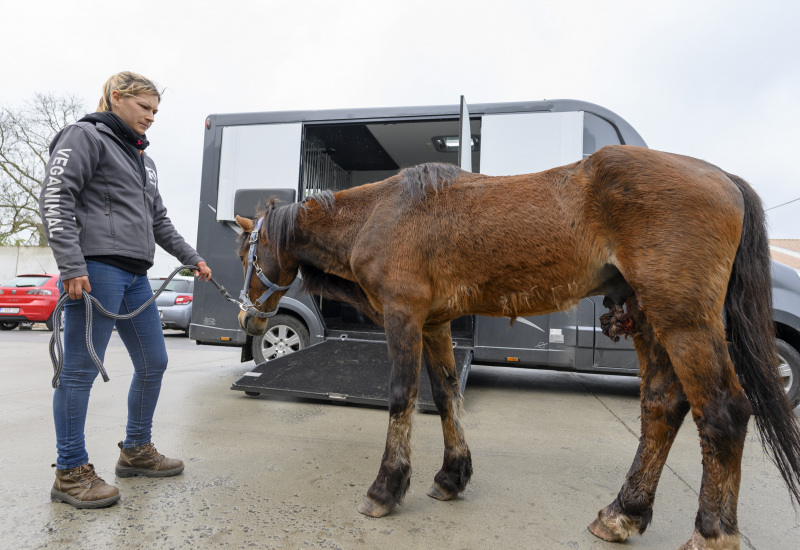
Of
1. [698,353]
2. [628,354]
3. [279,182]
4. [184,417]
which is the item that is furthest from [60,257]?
[628,354]

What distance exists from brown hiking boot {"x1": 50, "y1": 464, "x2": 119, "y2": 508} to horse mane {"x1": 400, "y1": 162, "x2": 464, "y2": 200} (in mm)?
2191

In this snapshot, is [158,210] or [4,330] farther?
[4,330]

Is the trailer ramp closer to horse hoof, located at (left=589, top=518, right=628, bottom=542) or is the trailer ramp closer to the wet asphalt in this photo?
the wet asphalt

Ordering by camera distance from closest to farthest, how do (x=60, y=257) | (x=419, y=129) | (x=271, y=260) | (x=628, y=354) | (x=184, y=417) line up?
1. (x=60, y=257)
2. (x=271, y=260)
3. (x=184, y=417)
4. (x=628, y=354)
5. (x=419, y=129)

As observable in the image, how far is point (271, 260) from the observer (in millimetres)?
3133

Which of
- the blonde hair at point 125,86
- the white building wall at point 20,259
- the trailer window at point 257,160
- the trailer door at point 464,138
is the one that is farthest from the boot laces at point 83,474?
the white building wall at point 20,259

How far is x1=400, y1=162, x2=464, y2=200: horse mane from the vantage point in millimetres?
2604

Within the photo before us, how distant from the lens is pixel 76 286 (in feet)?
7.16

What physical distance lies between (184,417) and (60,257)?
2.31 metres

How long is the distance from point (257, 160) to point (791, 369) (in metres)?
6.29

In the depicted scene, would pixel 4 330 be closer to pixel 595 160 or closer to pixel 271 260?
pixel 271 260

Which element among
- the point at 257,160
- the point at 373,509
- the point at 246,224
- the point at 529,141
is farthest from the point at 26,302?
the point at 373,509

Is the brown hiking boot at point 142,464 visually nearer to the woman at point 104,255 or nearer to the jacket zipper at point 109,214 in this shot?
the woman at point 104,255

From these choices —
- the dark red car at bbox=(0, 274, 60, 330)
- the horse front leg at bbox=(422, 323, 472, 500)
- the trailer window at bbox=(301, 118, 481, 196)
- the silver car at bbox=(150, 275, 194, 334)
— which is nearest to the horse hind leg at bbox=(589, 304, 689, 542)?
the horse front leg at bbox=(422, 323, 472, 500)
